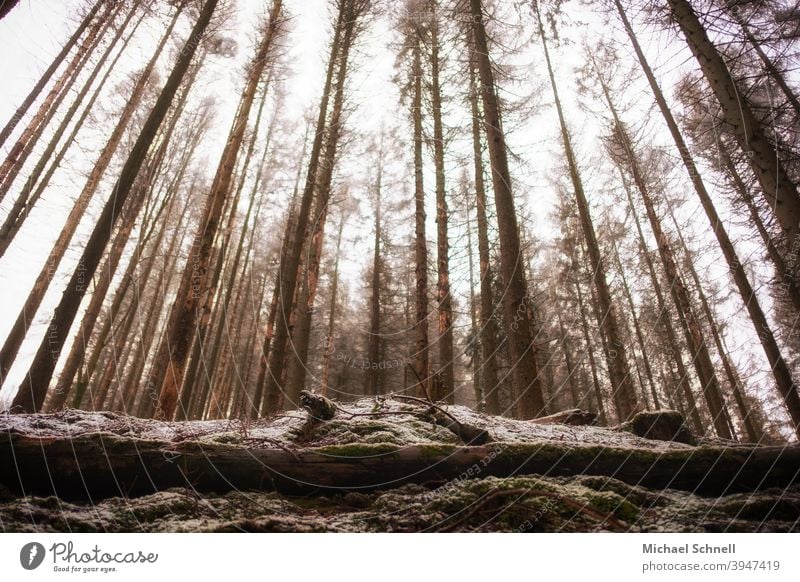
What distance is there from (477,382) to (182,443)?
12441 millimetres

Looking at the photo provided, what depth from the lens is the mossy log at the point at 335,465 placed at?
2133 mm

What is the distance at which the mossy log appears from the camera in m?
2.13

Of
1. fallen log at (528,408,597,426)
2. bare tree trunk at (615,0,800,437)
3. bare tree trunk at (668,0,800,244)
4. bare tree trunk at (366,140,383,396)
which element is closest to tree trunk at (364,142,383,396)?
bare tree trunk at (366,140,383,396)

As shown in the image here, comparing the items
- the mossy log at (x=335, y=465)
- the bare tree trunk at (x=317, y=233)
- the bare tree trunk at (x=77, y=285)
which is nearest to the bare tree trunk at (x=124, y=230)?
the bare tree trunk at (x=317, y=233)

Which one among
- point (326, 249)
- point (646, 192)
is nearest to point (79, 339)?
point (326, 249)

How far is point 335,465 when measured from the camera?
2.36 metres

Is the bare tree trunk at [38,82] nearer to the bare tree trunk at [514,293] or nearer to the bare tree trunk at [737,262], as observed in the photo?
the bare tree trunk at [514,293]

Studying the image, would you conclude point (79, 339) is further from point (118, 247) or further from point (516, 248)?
point (516, 248)

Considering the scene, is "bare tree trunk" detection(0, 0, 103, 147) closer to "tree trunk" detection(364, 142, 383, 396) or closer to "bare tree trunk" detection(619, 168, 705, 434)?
"tree trunk" detection(364, 142, 383, 396)

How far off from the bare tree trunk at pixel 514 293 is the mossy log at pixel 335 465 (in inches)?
82.6

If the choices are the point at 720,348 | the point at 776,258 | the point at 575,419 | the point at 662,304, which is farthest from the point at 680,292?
the point at 575,419
